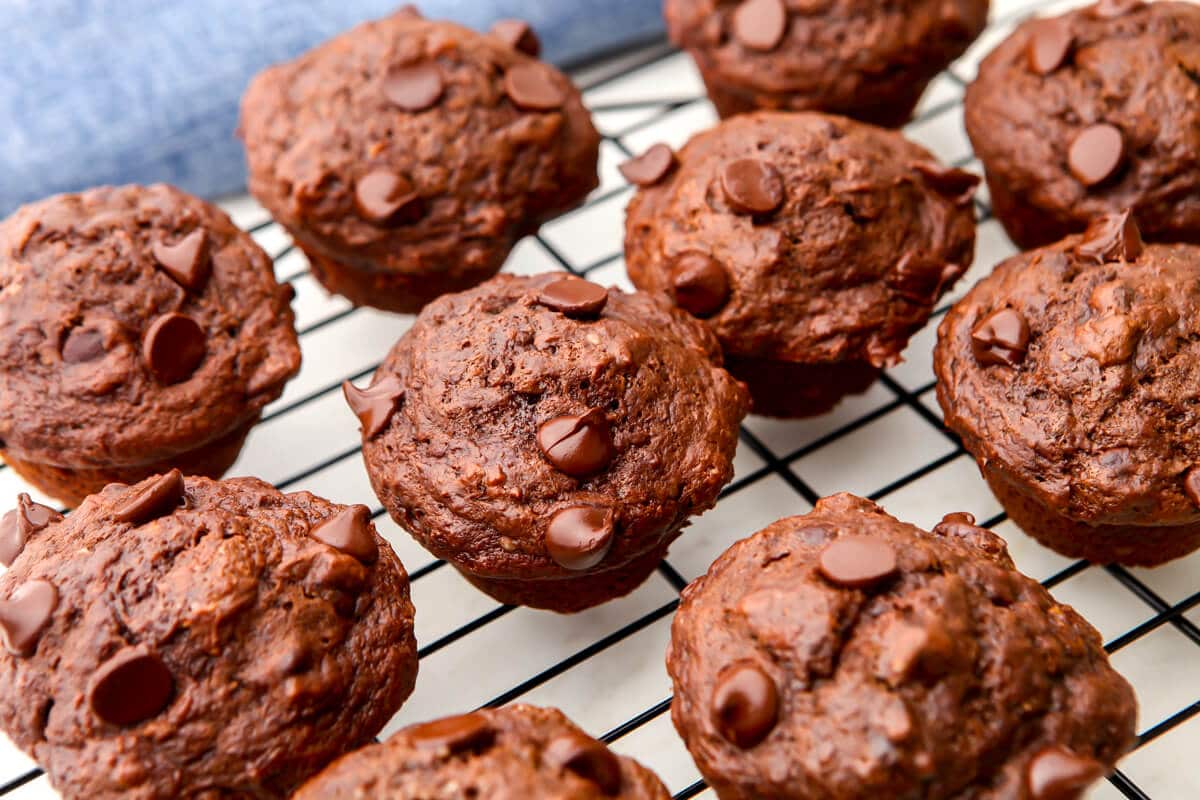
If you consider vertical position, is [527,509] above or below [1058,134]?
below

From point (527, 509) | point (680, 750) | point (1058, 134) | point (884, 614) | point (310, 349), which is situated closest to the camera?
point (884, 614)

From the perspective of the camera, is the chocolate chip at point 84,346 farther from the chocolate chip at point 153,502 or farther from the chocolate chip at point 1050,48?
the chocolate chip at point 1050,48

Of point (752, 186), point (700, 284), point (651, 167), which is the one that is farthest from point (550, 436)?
point (651, 167)

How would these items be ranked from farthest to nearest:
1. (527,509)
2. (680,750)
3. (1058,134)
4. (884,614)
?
(1058,134) < (680,750) < (527,509) < (884,614)

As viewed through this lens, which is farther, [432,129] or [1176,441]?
[432,129]

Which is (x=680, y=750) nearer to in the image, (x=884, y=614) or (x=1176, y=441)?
(x=884, y=614)

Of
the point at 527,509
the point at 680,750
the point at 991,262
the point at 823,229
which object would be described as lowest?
the point at 680,750

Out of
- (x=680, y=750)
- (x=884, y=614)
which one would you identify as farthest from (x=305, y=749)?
(x=884, y=614)
